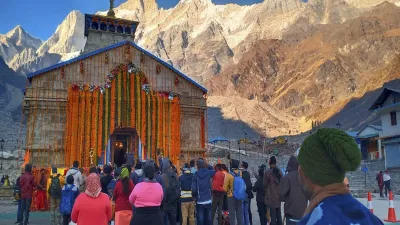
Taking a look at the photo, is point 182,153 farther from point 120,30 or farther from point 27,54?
point 27,54

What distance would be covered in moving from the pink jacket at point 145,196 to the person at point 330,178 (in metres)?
4.27

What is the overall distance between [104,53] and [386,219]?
1742 cm

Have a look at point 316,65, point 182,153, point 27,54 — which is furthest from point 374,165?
point 27,54

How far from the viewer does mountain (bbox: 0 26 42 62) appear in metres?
171

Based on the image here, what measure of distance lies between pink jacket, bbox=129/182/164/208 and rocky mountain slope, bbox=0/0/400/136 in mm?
69748

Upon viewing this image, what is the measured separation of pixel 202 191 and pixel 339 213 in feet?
24.6

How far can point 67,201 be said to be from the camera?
8984 mm

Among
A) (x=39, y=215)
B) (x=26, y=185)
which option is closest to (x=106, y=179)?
(x=26, y=185)

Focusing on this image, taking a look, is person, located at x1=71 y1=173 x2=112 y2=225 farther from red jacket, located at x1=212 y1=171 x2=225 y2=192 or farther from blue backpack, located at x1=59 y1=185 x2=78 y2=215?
red jacket, located at x1=212 y1=171 x2=225 y2=192

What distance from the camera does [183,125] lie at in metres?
23.2

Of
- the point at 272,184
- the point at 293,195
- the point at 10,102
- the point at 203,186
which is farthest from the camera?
the point at 10,102

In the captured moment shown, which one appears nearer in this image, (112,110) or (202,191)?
(202,191)

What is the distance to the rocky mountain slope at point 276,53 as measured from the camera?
3610 inches

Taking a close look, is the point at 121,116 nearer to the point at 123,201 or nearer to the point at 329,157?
the point at 123,201
